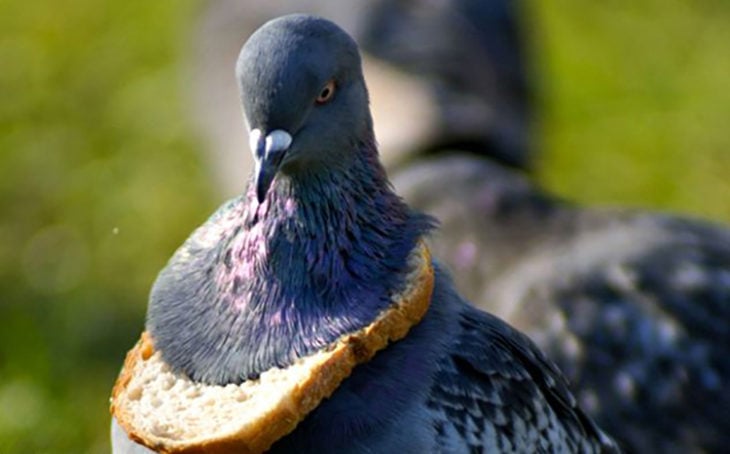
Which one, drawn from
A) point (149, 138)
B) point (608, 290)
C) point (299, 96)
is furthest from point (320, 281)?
point (149, 138)

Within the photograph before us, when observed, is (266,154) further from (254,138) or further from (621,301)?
(621,301)

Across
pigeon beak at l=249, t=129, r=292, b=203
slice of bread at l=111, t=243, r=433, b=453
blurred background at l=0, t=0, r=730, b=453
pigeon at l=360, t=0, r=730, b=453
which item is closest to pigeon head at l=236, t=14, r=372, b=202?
pigeon beak at l=249, t=129, r=292, b=203

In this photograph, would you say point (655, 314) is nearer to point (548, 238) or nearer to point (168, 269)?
point (548, 238)

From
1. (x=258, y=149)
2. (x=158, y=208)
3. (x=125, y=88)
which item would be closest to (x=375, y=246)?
(x=258, y=149)

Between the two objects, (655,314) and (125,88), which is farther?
(125,88)

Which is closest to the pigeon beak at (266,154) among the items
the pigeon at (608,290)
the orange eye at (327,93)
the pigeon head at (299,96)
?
the pigeon head at (299,96)
